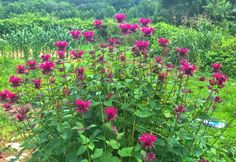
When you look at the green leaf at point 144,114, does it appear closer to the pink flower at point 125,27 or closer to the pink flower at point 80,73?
the pink flower at point 80,73

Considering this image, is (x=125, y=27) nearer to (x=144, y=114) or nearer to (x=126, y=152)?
(x=144, y=114)

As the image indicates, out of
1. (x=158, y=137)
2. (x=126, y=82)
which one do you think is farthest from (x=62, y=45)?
(x=158, y=137)

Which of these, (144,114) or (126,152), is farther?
(144,114)

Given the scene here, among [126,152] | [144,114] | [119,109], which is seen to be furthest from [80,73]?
[126,152]

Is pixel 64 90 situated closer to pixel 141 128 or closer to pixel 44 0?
pixel 141 128

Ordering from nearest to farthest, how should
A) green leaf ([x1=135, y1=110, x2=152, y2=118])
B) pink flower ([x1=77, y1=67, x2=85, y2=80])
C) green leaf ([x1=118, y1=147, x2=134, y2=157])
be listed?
green leaf ([x1=118, y1=147, x2=134, y2=157])
green leaf ([x1=135, y1=110, x2=152, y2=118])
pink flower ([x1=77, y1=67, x2=85, y2=80])

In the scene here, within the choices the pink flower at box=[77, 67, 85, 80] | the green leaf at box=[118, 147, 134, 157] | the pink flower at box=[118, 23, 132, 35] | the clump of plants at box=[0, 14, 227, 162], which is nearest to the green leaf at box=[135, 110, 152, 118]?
the clump of plants at box=[0, 14, 227, 162]

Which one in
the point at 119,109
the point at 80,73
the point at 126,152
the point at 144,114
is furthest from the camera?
the point at 119,109

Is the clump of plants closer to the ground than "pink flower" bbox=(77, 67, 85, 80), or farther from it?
closer to the ground

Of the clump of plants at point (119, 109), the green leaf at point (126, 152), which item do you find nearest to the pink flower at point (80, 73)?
the clump of plants at point (119, 109)

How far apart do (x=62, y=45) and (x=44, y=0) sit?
170 ft

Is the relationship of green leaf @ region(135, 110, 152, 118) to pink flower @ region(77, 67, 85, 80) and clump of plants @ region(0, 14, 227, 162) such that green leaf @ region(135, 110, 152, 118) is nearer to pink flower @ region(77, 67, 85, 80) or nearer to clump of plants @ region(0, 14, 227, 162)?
clump of plants @ region(0, 14, 227, 162)

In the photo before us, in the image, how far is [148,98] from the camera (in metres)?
3.15

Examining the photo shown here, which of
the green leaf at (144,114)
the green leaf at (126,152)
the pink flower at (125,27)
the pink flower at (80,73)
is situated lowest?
the green leaf at (126,152)
